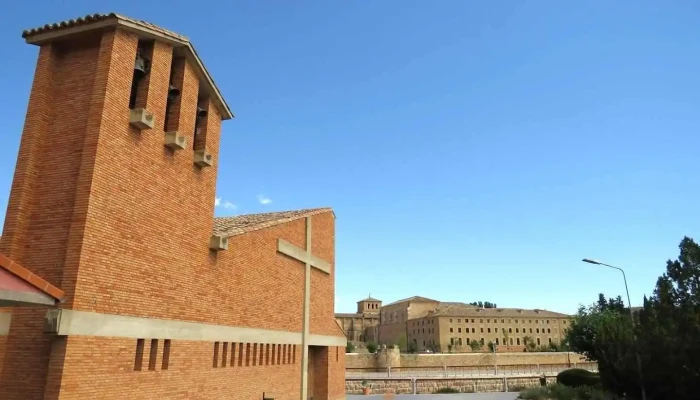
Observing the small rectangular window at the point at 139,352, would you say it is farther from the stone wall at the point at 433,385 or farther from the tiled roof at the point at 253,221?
the stone wall at the point at 433,385

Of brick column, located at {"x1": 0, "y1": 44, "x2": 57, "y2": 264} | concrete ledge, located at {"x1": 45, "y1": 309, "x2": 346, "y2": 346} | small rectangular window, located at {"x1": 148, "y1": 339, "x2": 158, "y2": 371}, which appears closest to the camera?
concrete ledge, located at {"x1": 45, "y1": 309, "x2": 346, "y2": 346}

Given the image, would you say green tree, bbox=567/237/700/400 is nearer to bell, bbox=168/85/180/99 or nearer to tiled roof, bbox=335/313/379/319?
bell, bbox=168/85/180/99

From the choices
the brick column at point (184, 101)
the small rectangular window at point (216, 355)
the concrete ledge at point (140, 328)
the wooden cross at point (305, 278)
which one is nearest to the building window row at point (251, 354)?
the small rectangular window at point (216, 355)

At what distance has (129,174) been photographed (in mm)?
10648

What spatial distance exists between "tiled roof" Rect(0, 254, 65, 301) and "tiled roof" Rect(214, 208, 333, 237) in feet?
21.3

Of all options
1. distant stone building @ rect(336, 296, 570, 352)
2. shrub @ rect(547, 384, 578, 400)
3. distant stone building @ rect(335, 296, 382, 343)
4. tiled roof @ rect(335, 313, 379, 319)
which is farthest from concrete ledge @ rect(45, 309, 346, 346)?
tiled roof @ rect(335, 313, 379, 319)

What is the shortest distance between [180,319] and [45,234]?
3.81 m

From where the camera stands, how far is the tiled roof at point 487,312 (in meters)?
117

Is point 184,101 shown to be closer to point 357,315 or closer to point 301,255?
point 301,255

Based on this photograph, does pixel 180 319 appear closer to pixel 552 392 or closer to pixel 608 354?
pixel 608 354

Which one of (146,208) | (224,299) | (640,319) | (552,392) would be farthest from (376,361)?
(146,208)

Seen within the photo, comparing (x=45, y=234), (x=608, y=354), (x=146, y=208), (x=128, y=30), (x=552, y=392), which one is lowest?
(x=552, y=392)

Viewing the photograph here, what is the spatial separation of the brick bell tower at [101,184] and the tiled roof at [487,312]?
109991 mm

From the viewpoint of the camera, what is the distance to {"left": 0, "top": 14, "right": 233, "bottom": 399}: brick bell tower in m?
9.14
